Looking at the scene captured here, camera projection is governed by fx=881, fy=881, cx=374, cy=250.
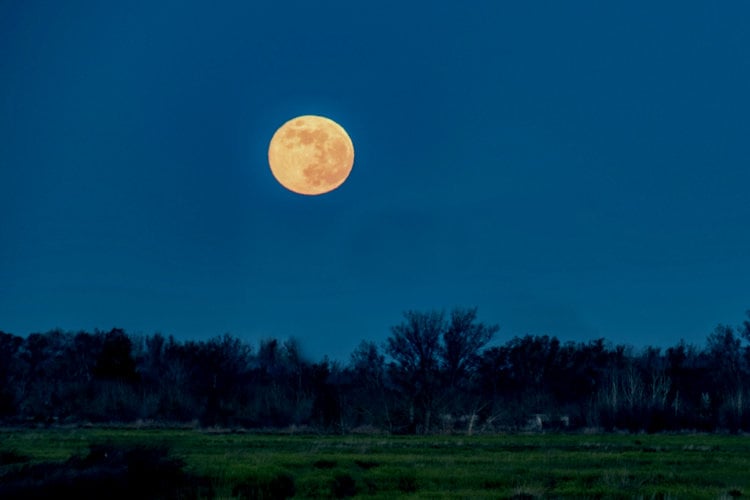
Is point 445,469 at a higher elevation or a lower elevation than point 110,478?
higher

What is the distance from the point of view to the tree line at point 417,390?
216 ft

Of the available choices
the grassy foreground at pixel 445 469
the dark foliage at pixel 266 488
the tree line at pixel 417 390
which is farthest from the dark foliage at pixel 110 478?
the tree line at pixel 417 390

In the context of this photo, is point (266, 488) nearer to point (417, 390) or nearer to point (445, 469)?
point (445, 469)

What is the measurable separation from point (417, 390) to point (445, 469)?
3562 cm

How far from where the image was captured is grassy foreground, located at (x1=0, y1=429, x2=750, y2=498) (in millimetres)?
24047

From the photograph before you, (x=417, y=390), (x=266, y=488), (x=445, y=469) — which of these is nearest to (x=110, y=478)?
(x=266, y=488)

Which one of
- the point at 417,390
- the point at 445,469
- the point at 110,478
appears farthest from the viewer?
the point at 417,390

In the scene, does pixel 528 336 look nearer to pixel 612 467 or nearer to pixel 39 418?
pixel 39 418

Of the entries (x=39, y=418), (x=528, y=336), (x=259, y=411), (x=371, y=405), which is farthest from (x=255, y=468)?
(x=528, y=336)

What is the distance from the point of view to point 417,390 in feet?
213

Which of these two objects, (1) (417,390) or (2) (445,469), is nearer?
(2) (445,469)

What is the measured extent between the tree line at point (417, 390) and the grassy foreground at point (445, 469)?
23.5 m

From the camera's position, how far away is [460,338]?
7344cm

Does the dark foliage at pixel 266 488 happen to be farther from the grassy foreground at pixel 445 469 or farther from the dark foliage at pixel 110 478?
the dark foliage at pixel 110 478
